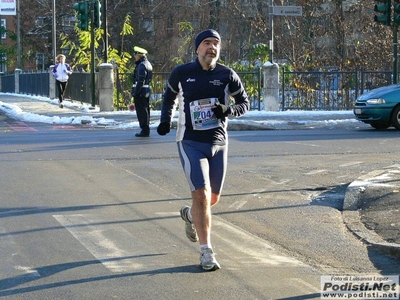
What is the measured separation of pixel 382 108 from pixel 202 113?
14.0m

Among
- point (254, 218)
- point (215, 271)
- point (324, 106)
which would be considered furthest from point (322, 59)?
point (215, 271)

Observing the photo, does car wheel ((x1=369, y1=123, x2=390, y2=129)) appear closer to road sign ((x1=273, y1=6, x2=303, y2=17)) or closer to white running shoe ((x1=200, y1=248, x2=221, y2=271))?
road sign ((x1=273, y1=6, x2=303, y2=17))

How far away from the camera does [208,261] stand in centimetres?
677

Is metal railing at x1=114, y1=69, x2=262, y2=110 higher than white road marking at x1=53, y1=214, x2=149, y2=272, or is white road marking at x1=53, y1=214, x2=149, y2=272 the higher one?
metal railing at x1=114, y1=69, x2=262, y2=110

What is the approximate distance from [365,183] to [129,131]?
34.1ft

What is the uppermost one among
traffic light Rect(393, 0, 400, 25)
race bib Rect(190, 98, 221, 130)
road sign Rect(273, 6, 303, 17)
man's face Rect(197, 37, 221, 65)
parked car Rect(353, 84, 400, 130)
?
road sign Rect(273, 6, 303, 17)

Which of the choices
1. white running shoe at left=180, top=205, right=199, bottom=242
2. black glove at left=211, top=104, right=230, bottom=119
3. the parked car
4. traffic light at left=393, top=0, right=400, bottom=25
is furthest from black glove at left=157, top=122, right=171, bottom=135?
traffic light at left=393, top=0, right=400, bottom=25

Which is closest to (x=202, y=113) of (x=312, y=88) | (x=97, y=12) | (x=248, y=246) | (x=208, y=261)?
(x=208, y=261)

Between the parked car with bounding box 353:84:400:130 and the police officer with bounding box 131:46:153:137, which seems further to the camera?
the parked car with bounding box 353:84:400:130

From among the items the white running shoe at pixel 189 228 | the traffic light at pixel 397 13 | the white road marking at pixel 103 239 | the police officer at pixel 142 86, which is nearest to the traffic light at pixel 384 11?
the traffic light at pixel 397 13

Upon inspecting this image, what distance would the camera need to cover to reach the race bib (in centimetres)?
706

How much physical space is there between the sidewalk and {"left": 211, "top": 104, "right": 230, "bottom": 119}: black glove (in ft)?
6.38

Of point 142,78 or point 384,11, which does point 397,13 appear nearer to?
point 384,11

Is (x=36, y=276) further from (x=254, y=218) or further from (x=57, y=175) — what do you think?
(x=57, y=175)
